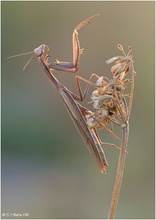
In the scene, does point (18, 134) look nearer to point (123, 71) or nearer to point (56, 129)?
point (56, 129)

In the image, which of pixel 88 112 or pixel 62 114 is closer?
pixel 88 112

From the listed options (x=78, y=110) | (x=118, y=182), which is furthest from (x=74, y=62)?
(x=118, y=182)

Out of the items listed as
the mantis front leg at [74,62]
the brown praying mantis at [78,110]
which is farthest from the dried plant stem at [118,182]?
the mantis front leg at [74,62]

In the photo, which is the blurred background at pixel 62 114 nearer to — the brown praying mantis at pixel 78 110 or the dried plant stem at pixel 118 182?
the brown praying mantis at pixel 78 110

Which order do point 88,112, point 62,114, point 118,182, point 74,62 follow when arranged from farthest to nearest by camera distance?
1. point 62,114
2. point 74,62
3. point 88,112
4. point 118,182

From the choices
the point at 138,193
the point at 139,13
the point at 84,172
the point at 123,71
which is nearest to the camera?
the point at 123,71

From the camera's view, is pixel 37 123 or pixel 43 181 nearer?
pixel 43 181

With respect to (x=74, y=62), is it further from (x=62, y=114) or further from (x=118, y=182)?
(x=62, y=114)

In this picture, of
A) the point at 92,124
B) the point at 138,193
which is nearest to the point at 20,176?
the point at 138,193
